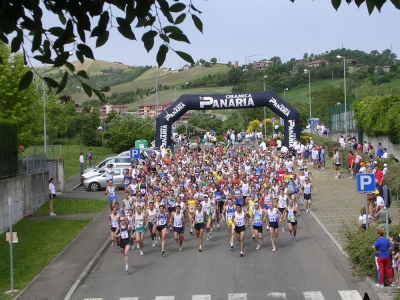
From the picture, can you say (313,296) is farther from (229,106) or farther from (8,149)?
(229,106)

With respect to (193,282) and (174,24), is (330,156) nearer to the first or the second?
(193,282)

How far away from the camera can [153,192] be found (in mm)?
23297

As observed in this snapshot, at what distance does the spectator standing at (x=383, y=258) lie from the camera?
14031 millimetres

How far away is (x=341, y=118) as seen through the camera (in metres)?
53.8

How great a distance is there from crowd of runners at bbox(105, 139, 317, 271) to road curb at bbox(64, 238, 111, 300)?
432mm

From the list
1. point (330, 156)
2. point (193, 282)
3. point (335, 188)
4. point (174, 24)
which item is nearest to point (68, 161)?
point (330, 156)

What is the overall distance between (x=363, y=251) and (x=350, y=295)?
1.80 m

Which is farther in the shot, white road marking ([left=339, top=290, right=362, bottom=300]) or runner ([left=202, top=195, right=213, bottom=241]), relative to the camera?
runner ([left=202, top=195, right=213, bottom=241])

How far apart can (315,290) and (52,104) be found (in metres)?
40.4

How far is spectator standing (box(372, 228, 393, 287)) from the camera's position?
46.0ft

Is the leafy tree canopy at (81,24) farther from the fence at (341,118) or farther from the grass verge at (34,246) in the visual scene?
the fence at (341,118)

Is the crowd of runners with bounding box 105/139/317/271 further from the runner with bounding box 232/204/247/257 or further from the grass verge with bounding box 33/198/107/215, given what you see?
the grass verge with bounding box 33/198/107/215

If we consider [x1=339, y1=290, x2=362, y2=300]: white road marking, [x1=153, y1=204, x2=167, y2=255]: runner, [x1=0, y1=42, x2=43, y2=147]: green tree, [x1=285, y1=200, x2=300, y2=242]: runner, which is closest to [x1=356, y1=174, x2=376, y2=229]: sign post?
[x1=285, y1=200, x2=300, y2=242]: runner

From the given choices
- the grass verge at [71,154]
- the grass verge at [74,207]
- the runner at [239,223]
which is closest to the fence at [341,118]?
the grass verge at [71,154]
